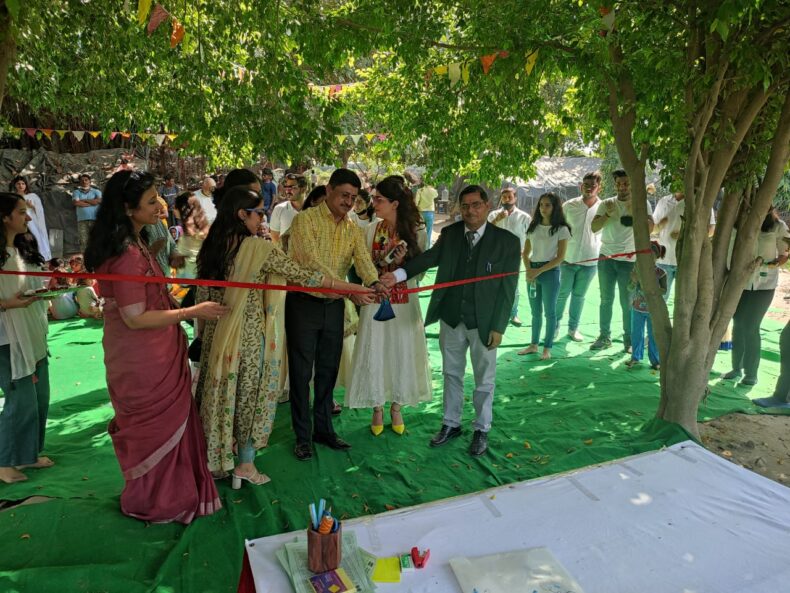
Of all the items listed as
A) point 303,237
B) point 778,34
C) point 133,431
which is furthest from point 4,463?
point 778,34

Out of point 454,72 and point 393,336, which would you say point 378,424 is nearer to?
point 393,336

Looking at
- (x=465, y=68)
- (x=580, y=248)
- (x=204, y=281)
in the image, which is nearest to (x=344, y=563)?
(x=204, y=281)

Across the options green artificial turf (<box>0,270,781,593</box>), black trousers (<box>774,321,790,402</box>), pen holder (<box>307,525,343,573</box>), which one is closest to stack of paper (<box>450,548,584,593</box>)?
pen holder (<box>307,525,343,573</box>)

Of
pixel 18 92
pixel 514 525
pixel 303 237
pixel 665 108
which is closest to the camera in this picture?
pixel 514 525

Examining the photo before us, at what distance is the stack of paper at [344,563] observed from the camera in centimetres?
193

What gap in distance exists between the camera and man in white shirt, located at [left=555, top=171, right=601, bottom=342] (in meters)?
6.33

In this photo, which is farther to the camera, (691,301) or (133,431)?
(691,301)

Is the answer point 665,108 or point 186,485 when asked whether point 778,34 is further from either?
point 186,485

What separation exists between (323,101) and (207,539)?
303 cm

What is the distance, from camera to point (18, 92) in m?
5.75

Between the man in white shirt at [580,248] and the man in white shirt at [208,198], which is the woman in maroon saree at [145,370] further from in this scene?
the man in white shirt at [580,248]

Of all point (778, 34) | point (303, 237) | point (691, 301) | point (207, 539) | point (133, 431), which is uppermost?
point (778, 34)

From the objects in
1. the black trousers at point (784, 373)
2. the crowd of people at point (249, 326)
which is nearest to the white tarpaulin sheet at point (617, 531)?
the crowd of people at point (249, 326)

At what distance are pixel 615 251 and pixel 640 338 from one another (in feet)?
3.34
